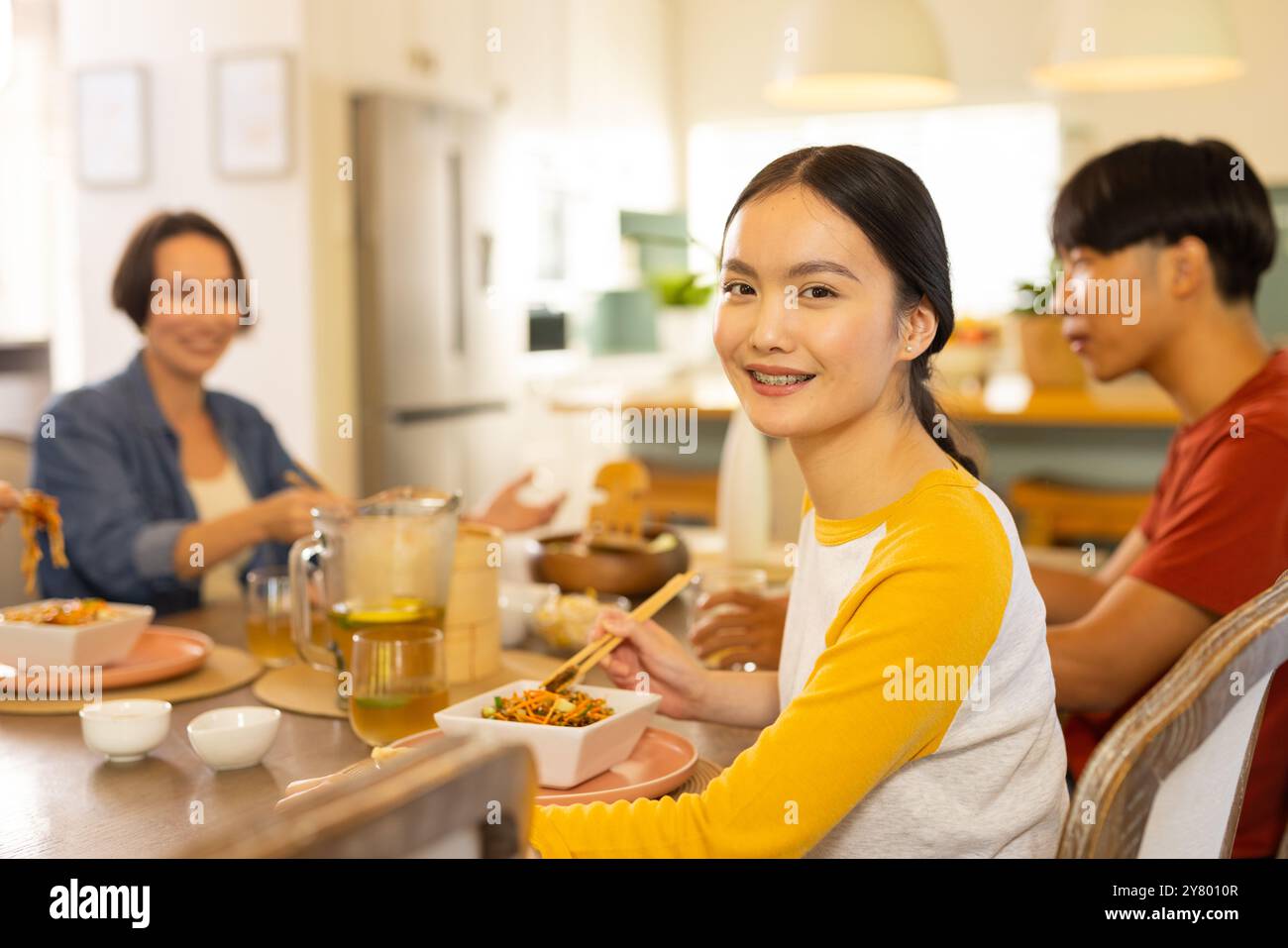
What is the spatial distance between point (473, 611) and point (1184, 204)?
107cm

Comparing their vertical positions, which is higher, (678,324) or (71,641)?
(678,324)

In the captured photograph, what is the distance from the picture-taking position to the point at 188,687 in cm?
155

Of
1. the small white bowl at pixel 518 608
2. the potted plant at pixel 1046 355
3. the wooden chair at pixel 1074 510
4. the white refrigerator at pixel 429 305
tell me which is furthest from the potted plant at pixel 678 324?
the small white bowl at pixel 518 608

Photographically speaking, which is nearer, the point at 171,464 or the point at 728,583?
the point at 728,583

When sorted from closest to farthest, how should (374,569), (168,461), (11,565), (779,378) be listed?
(779,378), (374,569), (11,565), (168,461)

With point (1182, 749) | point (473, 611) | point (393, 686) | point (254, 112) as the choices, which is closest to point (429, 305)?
point (254, 112)

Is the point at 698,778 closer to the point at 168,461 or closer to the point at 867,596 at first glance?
the point at 867,596

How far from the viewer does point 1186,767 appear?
3.11 ft

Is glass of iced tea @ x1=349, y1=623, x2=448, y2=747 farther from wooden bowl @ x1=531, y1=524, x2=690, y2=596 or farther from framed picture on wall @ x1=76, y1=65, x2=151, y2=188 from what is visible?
framed picture on wall @ x1=76, y1=65, x2=151, y2=188

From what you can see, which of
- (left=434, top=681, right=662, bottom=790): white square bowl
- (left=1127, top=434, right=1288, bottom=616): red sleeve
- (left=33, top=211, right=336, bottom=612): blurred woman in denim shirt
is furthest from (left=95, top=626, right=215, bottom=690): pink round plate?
(left=1127, top=434, right=1288, bottom=616): red sleeve

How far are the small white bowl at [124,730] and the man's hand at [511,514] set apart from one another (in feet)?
3.69

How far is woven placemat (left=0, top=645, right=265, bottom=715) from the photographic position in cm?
148

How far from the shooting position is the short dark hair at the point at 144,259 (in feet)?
7.99
